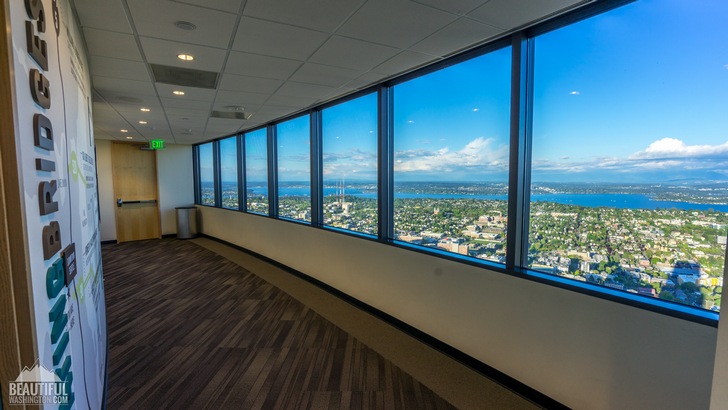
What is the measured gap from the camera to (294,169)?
5.43m

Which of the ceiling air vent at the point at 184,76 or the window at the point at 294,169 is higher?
the ceiling air vent at the point at 184,76

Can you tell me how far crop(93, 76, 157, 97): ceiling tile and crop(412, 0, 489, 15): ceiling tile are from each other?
10.1ft

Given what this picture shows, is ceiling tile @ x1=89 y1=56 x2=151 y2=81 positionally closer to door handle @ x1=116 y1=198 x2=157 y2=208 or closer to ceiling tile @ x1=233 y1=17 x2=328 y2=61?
ceiling tile @ x1=233 y1=17 x2=328 y2=61

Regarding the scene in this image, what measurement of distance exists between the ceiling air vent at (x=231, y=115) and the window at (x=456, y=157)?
9.10 feet

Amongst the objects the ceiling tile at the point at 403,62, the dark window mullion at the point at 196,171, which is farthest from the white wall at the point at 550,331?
the dark window mullion at the point at 196,171

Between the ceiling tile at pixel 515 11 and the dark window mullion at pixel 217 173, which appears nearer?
the ceiling tile at pixel 515 11

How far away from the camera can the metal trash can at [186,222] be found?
862cm

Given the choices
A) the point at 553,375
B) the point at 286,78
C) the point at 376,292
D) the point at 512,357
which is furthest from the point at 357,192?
the point at 553,375

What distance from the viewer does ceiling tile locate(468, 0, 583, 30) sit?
6.35 ft

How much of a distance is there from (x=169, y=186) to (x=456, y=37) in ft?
29.6

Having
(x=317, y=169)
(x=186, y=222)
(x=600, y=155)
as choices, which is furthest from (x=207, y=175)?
(x=600, y=155)

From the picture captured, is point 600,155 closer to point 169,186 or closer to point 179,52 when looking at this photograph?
point 179,52

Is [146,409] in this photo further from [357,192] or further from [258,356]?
[357,192]

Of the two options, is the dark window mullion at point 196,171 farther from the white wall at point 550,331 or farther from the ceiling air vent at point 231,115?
the white wall at point 550,331
